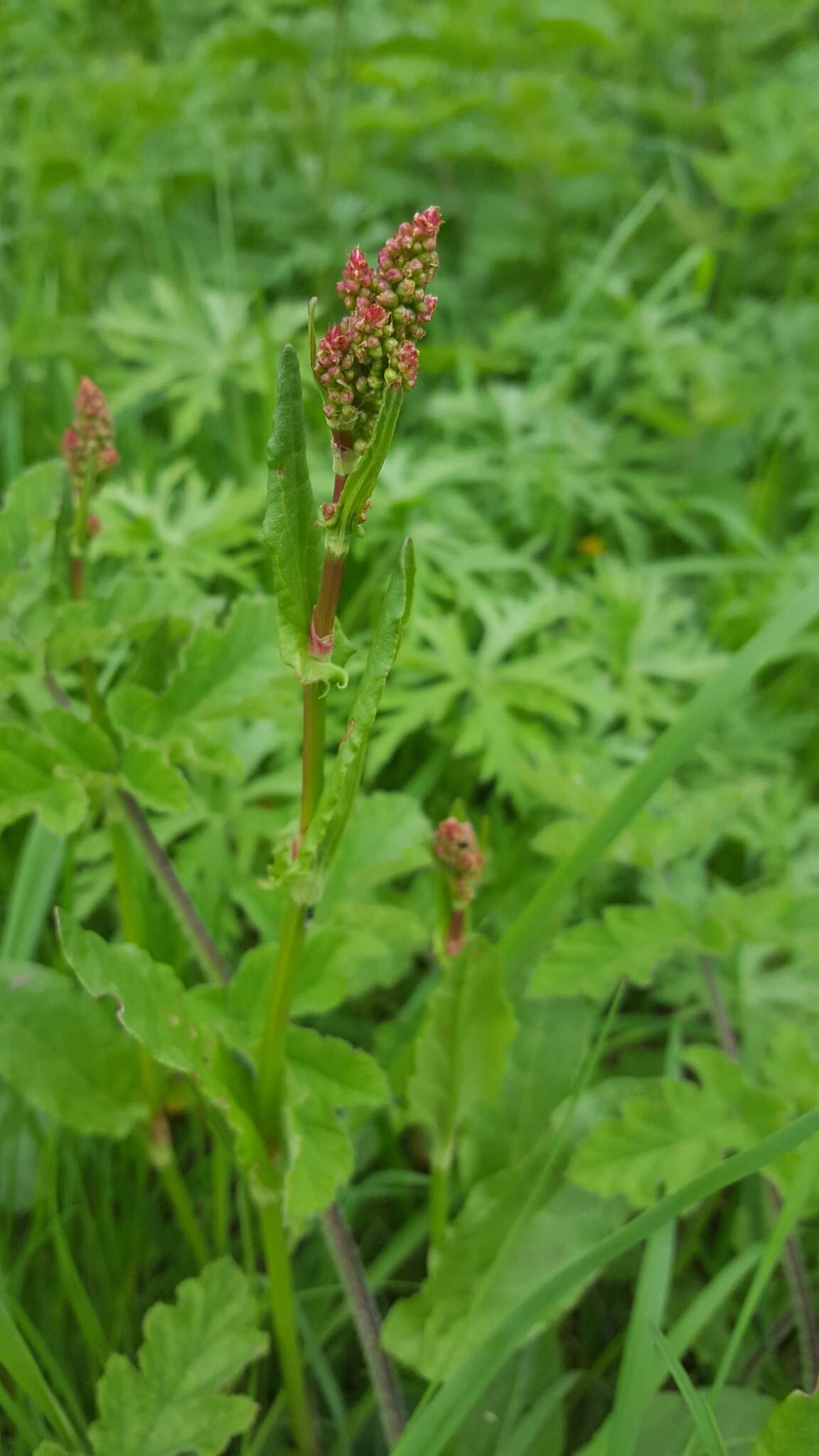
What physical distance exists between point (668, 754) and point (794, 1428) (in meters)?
0.67

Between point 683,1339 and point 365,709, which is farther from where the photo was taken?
point 683,1339

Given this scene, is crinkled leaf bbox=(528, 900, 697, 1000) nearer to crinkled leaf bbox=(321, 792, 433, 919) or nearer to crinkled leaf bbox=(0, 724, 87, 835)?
crinkled leaf bbox=(321, 792, 433, 919)

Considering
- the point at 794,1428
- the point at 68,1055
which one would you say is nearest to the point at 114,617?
the point at 68,1055

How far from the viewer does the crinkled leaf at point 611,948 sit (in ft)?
4.60

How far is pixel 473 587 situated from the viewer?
7.50ft

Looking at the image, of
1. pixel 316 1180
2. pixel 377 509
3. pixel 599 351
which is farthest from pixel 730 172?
pixel 316 1180

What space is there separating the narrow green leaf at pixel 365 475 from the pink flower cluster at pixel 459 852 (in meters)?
0.37

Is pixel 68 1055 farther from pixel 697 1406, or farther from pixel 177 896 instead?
pixel 697 1406

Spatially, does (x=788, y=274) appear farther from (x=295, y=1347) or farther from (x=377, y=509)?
(x=295, y=1347)

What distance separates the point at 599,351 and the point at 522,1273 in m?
2.39

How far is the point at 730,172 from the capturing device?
310cm

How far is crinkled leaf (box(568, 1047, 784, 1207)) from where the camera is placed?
1292 millimetres

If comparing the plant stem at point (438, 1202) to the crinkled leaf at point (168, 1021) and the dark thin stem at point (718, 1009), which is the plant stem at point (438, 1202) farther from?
the dark thin stem at point (718, 1009)

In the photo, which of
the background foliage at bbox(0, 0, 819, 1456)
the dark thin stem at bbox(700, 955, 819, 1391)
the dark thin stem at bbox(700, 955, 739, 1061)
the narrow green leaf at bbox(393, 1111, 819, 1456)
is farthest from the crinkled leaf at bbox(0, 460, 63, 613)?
the dark thin stem at bbox(700, 955, 819, 1391)
